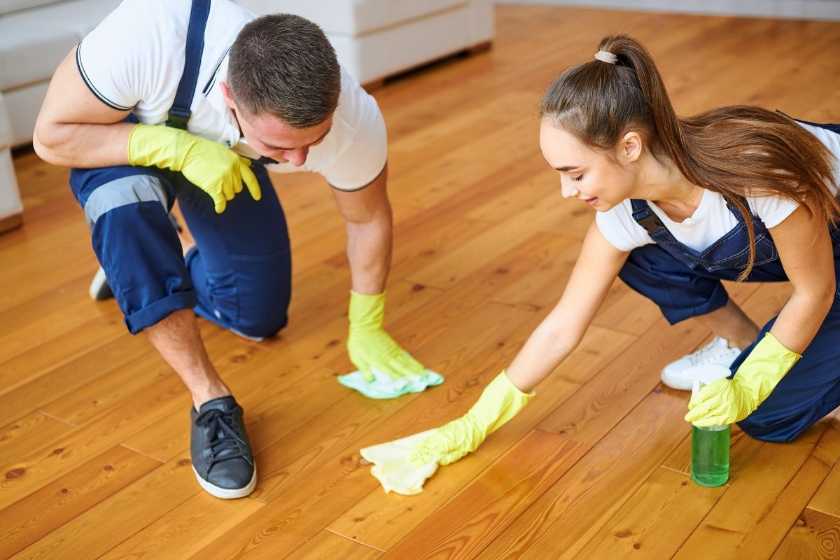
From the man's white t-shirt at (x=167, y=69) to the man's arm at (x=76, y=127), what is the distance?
25 mm

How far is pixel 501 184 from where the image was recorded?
3.07 meters

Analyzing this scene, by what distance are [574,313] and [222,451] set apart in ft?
2.06

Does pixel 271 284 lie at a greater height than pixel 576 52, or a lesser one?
greater

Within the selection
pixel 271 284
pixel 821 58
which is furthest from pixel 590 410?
pixel 821 58

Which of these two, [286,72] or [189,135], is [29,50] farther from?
[286,72]

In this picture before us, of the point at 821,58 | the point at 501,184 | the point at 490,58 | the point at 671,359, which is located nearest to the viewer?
the point at 671,359

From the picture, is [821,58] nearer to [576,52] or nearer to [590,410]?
[576,52]

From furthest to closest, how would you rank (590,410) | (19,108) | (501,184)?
(19,108) → (501,184) → (590,410)

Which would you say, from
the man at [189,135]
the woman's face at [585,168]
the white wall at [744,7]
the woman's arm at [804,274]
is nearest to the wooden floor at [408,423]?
the man at [189,135]

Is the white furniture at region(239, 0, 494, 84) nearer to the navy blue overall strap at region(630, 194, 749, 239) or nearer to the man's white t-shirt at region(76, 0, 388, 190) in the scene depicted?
the man's white t-shirt at region(76, 0, 388, 190)

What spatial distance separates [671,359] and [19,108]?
230 cm

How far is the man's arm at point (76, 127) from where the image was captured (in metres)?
1.78

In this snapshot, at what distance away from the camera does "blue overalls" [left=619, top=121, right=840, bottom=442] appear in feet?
5.42

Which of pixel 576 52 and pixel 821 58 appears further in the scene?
pixel 576 52
